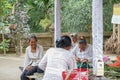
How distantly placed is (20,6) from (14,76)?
5.10 m

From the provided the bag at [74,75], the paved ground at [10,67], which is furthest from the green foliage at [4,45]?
the bag at [74,75]

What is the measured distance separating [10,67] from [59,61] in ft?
23.9

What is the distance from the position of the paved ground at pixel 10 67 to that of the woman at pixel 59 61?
4.96 meters

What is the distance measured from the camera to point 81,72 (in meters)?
4.48

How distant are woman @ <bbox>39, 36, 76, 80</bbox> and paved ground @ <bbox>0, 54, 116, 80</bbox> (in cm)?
496

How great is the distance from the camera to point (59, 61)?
15.4ft

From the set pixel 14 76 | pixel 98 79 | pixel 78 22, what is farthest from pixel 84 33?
pixel 98 79

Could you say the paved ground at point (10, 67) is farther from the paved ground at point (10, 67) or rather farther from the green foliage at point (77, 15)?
the green foliage at point (77, 15)

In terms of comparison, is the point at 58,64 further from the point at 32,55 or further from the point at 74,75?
the point at 32,55

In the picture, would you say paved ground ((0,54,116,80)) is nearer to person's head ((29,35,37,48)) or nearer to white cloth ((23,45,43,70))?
white cloth ((23,45,43,70))

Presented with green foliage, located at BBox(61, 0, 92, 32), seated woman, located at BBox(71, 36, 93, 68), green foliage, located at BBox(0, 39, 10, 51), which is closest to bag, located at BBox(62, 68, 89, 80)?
seated woman, located at BBox(71, 36, 93, 68)

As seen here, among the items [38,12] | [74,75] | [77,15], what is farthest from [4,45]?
[74,75]

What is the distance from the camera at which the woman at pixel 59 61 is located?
4.68 metres

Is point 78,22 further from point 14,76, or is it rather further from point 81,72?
point 81,72
